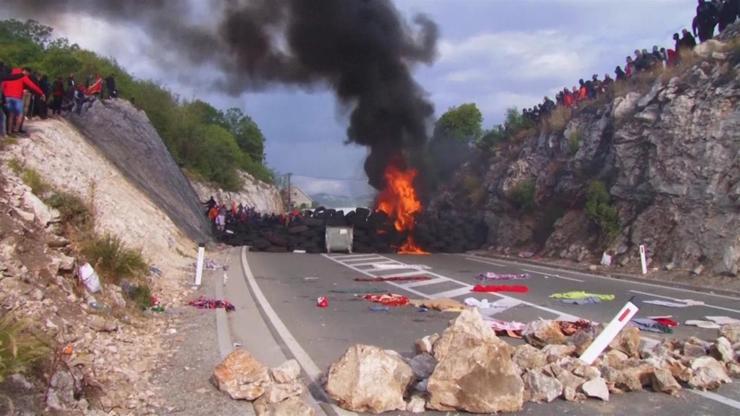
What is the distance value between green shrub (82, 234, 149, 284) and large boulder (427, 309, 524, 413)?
17.5 ft

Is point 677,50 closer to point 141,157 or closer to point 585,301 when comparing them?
point 585,301

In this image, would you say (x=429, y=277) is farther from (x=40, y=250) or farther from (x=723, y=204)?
(x=40, y=250)

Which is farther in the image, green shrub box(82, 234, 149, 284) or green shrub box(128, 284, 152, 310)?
green shrub box(128, 284, 152, 310)

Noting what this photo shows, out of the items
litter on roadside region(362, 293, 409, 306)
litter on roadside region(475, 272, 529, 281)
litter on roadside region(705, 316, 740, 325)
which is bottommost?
Answer: litter on roadside region(362, 293, 409, 306)

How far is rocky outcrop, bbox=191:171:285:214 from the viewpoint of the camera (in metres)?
45.7

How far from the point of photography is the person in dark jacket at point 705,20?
67.0ft

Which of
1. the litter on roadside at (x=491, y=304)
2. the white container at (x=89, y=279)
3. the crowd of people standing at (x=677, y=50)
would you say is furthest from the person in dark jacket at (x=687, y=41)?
the white container at (x=89, y=279)

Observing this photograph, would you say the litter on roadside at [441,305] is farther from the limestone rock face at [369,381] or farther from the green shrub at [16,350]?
the green shrub at [16,350]

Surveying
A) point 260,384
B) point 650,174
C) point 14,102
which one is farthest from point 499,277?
point 260,384

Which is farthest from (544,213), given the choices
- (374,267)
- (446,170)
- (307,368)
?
(307,368)

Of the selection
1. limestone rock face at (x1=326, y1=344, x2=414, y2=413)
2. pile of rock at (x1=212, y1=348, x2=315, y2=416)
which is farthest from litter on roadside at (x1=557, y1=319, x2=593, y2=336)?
pile of rock at (x1=212, y1=348, x2=315, y2=416)

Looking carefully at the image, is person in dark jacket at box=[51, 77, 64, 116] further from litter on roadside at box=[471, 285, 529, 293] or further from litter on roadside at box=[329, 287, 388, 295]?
litter on roadside at box=[471, 285, 529, 293]

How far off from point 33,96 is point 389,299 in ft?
39.1

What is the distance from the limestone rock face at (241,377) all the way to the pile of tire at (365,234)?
2223 cm
